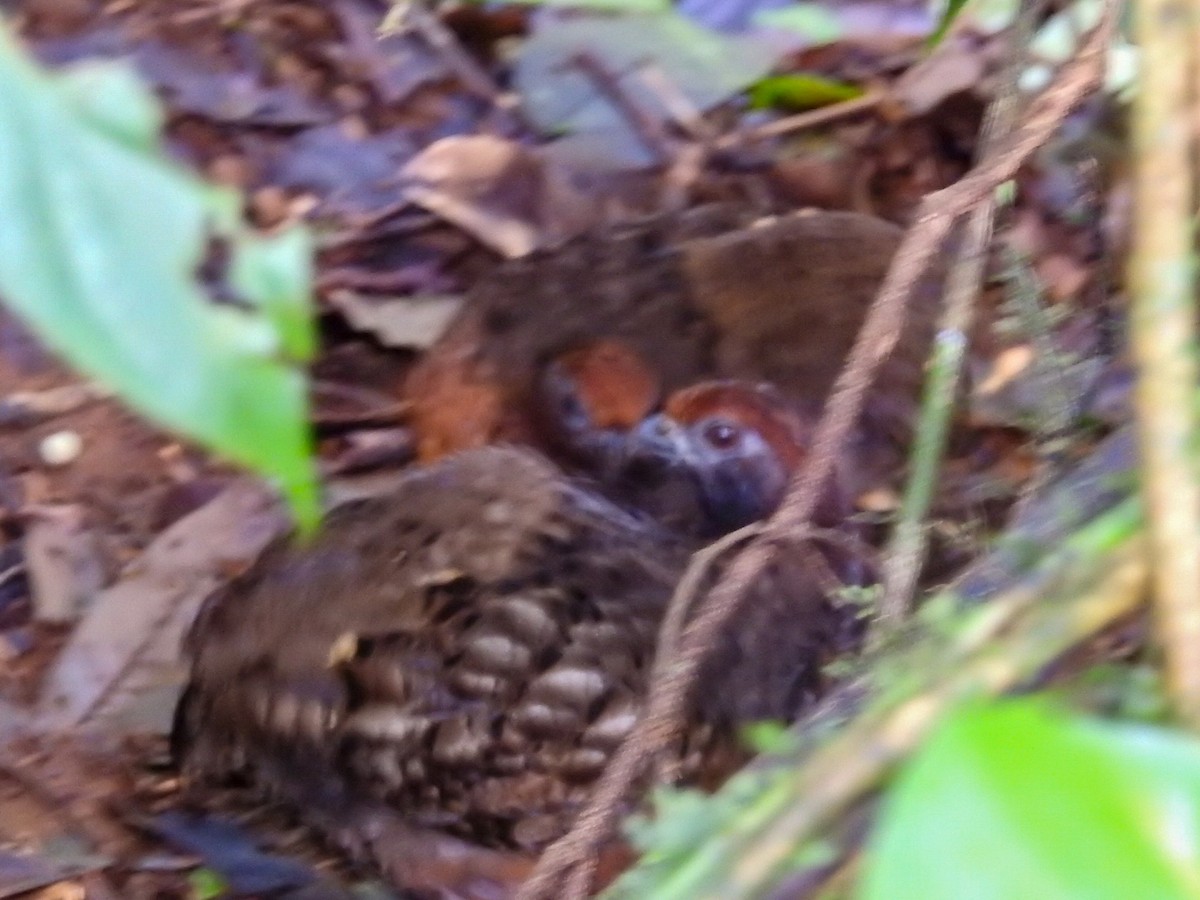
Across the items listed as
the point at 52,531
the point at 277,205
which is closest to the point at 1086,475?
the point at 52,531

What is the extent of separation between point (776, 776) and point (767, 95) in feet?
7.88

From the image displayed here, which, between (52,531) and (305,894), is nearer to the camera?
(305,894)

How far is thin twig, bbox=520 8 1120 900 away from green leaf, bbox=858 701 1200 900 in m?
0.51

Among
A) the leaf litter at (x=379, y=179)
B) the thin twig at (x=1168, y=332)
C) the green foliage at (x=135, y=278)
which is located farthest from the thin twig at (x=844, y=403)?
the leaf litter at (x=379, y=179)

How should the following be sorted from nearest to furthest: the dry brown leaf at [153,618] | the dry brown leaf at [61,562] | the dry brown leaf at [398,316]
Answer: the dry brown leaf at [153,618], the dry brown leaf at [61,562], the dry brown leaf at [398,316]

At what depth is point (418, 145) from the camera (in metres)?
2.71

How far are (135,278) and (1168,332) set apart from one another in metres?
0.34

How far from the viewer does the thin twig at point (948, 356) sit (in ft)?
3.03

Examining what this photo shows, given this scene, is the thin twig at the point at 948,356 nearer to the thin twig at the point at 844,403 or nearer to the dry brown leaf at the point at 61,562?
the thin twig at the point at 844,403

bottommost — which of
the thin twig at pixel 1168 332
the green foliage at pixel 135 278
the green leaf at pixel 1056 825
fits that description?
the green leaf at pixel 1056 825

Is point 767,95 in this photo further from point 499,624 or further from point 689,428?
point 499,624

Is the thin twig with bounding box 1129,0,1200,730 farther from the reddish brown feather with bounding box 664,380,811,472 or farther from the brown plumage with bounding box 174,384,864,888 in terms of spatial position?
the reddish brown feather with bounding box 664,380,811,472

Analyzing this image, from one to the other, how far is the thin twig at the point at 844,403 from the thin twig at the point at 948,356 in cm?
7

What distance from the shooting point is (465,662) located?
1575mm
